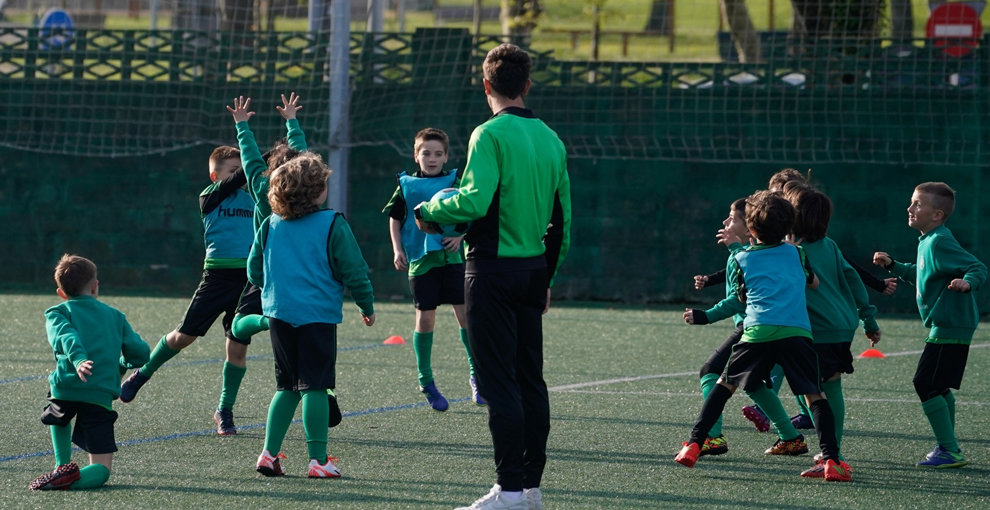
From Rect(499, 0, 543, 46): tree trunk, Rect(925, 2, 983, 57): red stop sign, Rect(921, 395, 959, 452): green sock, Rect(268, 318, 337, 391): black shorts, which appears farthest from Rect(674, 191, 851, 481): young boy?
Rect(499, 0, 543, 46): tree trunk

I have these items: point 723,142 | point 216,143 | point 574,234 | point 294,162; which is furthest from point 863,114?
point 294,162

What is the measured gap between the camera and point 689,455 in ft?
18.9

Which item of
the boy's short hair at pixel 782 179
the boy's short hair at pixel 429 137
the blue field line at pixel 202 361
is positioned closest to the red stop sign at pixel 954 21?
the blue field line at pixel 202 361

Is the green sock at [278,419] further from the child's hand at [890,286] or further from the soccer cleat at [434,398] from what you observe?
the child's hand at [890,286]

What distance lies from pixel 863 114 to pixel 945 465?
7841 millimetres

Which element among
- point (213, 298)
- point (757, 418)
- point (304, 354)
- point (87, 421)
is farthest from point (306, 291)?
point (757, 418)

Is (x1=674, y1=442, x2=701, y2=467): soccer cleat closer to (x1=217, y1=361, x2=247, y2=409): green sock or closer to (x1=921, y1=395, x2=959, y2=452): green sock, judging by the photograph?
(x1=921, y1=395, x2=959, y2=452): green sock

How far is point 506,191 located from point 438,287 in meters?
2.90

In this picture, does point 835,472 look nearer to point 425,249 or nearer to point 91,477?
point 425,249

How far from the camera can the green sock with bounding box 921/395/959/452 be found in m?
6.12

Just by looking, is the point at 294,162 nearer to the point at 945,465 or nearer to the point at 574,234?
the point at 945,465

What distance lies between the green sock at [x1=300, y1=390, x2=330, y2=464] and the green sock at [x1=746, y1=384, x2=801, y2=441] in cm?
196

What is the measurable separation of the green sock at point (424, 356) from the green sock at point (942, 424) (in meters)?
2.82

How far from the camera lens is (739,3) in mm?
20219
